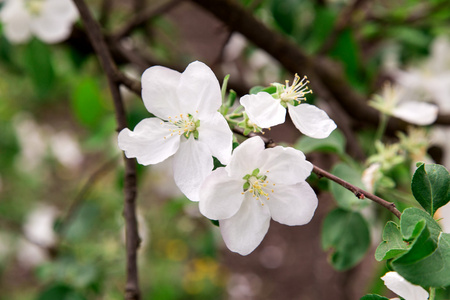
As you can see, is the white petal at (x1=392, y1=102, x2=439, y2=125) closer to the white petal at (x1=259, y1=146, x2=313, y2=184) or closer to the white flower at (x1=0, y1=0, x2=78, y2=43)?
the white petal at (x1=259, y1=146, x2=313, y2=184)

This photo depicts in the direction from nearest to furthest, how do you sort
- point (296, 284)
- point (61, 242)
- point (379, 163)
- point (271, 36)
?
point (379, 163), point (271, 36), point (61, 242), point (296, 284)

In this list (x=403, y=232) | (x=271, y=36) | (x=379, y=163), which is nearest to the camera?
(x=403, y=232)

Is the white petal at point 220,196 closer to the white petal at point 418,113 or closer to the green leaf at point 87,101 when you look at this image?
the white petal at point 418,113

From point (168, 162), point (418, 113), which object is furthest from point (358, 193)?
point (168, 162)

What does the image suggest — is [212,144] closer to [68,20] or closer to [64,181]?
[68,20]

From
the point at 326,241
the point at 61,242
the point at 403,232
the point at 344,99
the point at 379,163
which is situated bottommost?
the point at 61,242

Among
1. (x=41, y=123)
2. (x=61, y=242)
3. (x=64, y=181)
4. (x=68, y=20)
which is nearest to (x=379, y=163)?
(x=68, y=20)

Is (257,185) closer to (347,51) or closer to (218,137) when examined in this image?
(218,137)
